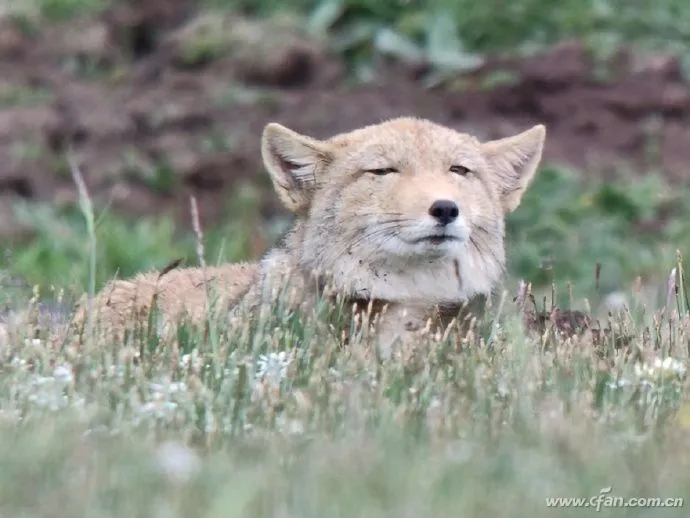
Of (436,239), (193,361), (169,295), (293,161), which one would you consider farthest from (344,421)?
(169,295)

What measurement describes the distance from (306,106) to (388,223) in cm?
876

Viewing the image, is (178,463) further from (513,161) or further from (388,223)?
(513,161)

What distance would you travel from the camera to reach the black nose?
6.49m

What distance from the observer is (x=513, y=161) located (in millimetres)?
7508

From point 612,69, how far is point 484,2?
1.84m

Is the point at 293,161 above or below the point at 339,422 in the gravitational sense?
above

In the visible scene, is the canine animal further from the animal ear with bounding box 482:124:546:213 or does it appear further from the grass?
the grass

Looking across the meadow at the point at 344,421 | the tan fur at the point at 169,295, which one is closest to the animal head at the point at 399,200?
the meadow at the point at 344,421

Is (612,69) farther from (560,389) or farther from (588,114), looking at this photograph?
(560,389)

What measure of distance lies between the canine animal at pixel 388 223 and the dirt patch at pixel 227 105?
20.6ft

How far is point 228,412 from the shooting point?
4977 mm

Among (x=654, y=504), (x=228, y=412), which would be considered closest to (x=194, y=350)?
(x=228, y=412)

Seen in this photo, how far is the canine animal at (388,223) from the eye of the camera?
6594 mm

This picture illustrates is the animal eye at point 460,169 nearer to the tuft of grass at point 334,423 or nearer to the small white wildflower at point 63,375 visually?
the tuft of grass at point 334,423
